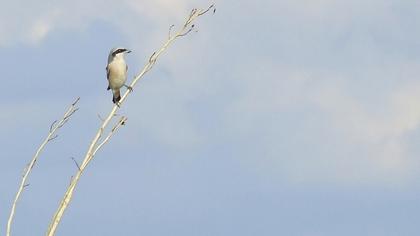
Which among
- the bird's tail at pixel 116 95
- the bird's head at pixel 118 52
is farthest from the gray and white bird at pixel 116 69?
the bird's tail at pixel 116 95

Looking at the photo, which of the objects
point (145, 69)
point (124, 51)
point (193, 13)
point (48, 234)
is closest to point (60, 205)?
point (48, 234)

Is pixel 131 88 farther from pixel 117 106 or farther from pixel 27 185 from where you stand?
pixel 27 185

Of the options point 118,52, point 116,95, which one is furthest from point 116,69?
point 116,95

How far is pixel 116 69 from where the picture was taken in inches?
798

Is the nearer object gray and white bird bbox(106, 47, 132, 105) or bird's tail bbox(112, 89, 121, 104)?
gray and white bird bbox(106, 47, 132, 105)

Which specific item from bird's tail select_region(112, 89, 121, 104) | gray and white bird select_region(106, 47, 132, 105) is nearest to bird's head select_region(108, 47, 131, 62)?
gray and white bird select_region(106, 47, 132, 105)

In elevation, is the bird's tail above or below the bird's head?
below

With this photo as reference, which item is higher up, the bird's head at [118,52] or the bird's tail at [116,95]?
the bird's head at [118,52]

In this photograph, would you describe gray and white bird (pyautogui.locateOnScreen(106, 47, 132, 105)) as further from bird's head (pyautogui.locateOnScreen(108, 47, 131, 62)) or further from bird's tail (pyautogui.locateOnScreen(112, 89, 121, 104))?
bird's tail (pyautogui.locateOnScreen(112, 89, 121, 104))

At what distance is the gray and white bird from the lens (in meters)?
20.2

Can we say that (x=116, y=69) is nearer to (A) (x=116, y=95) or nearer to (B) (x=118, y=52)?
(B) (x=118, y=52)

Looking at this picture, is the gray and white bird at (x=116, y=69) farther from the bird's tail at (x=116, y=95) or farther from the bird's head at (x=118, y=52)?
the bird's tail at (x=116, y=95)

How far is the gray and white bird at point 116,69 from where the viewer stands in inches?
794

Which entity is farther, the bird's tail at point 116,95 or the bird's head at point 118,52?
the bird's tail at point 116,95
